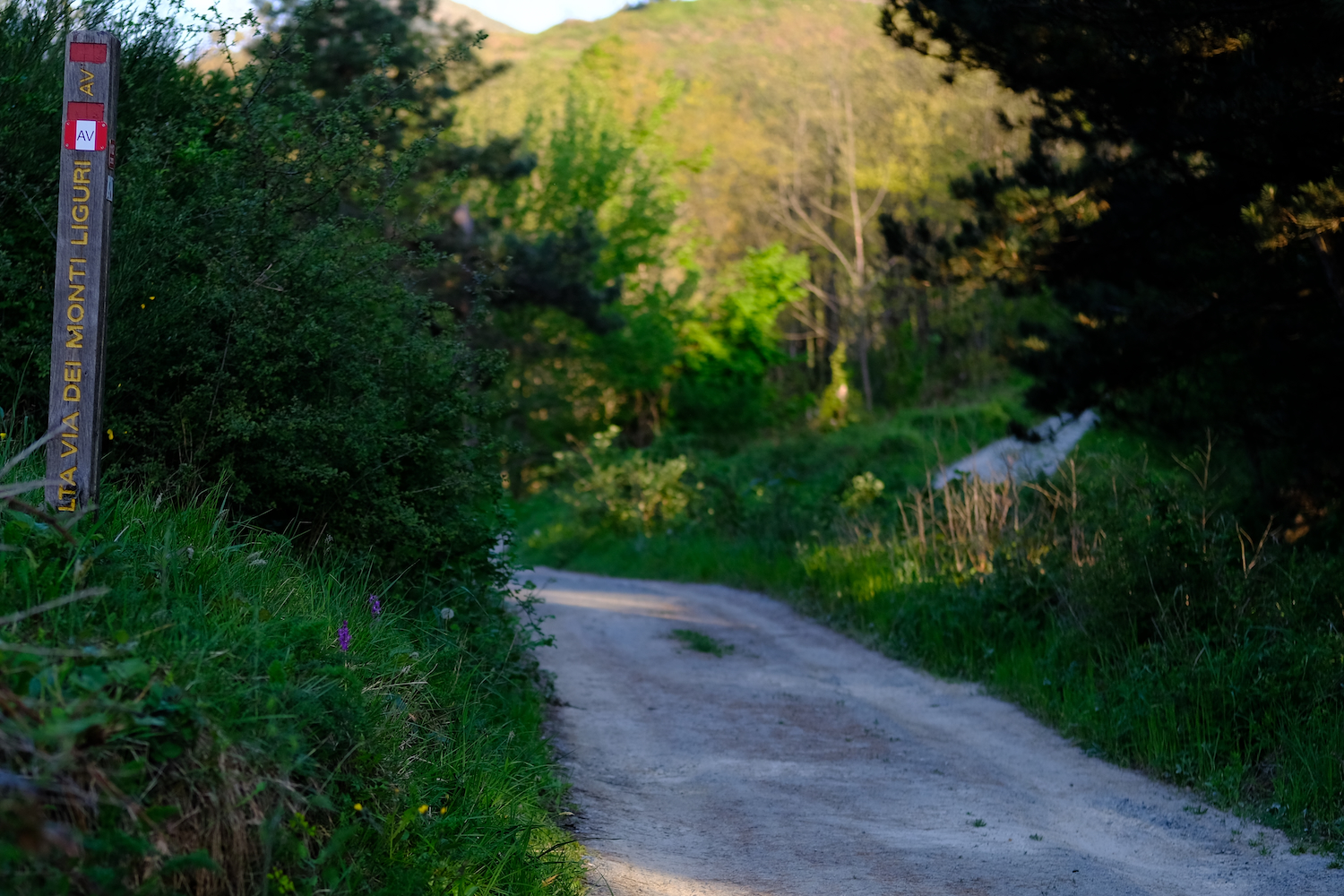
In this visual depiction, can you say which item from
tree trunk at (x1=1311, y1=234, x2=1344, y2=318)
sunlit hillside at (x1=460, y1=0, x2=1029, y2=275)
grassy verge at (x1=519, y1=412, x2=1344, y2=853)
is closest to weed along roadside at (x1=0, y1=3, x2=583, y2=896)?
grassy verge at (x1=519, y1=412, x2=1344, y2=853)

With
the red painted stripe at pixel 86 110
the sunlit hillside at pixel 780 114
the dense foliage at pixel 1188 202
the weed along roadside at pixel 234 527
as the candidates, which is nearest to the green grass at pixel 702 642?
the weed along roadside at pixel 234 527

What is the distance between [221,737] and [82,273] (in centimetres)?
232

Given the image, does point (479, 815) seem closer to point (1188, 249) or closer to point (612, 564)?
point (1188, 249)

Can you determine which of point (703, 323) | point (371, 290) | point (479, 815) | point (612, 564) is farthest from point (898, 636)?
point (703, 323)

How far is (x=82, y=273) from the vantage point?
4.94 meters

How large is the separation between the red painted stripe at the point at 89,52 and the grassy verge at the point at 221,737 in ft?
5.92

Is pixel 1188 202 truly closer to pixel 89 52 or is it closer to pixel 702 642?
pixel 702 642

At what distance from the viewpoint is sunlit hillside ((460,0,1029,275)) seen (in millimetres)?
38938

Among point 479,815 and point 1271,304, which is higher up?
point 1271,304

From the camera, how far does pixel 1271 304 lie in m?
12.4

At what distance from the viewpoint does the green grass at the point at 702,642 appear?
40.0 feet

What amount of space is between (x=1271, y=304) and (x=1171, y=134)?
7.80 ft

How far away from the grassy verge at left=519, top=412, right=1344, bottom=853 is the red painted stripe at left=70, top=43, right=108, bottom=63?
21.9 ft

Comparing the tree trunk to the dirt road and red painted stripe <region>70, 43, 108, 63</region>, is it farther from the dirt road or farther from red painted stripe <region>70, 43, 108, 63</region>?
red painted stripe <region>70, 43, 108, 63</region>
